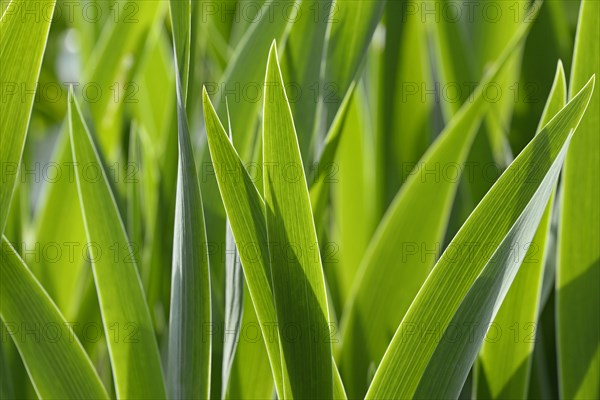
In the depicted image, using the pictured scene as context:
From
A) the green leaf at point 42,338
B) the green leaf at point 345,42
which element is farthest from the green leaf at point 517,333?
the green leaf at point 42,338

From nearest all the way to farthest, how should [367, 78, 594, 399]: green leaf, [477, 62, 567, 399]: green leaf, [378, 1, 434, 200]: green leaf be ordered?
[367, 78, 594, 399]: green leaf
[477, 62, 567, 399]: green leaf
[378, 1, 434, 200]: green leaf

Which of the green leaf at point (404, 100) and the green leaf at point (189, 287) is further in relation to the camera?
the green leaf at point (404, 100)

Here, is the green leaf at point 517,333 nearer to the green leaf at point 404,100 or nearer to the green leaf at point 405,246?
the green leaf at point 405,246

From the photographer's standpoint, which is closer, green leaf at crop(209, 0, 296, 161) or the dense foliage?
the dense foliage

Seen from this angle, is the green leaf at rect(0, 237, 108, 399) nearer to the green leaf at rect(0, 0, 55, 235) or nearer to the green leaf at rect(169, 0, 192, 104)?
the green leaf at rect(0, 0, 55, 235)

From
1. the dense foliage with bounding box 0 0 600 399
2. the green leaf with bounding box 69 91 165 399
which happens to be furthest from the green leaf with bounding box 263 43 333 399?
the green leaf with bounding box 69 91 165 399

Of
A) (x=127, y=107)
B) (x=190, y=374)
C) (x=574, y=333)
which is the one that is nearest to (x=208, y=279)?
(x=190, y=374)
